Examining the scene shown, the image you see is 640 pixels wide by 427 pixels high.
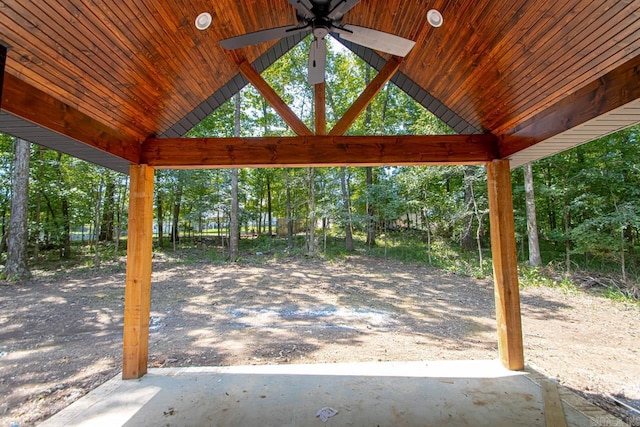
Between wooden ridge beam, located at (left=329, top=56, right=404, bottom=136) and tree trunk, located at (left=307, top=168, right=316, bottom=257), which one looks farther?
tree trunk, located at (left=307, top=168, right=316, bottom=257)

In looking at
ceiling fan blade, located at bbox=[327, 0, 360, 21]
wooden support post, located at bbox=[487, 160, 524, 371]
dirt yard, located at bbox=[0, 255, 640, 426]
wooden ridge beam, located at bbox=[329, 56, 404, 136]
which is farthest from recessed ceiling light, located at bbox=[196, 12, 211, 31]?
dirt yard, located at bbox=[0, 255, 640, 426]

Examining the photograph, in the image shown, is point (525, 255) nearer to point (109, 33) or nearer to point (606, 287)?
point (606, 287)

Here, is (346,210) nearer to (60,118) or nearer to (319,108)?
(319,108)

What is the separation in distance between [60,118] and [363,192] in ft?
34.4

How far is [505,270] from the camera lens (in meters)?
2.81

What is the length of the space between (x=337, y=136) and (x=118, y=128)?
1966mm

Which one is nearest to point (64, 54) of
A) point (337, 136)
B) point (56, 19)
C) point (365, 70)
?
point (56, 19)

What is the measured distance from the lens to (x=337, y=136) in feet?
9.08

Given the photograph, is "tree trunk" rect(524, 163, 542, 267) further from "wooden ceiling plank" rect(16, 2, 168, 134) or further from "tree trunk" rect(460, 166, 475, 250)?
"wooden ceiling plank" rect(16, 2, 168, 134)

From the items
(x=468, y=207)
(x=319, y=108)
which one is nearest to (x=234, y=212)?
(x=468, y=207)

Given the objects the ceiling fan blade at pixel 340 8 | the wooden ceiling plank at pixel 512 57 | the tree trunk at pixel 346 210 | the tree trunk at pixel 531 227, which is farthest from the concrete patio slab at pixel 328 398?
the tree trunk at pixel 346 210

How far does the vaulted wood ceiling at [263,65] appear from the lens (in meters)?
1.63

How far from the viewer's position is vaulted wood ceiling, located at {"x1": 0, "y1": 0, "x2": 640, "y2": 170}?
1627mm

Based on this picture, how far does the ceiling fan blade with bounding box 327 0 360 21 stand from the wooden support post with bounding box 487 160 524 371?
211 cm
